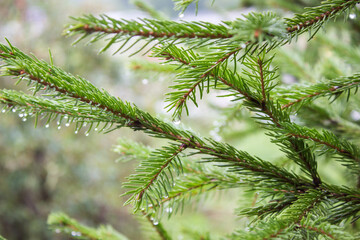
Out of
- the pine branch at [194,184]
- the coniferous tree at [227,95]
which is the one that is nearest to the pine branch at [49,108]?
the coniferous tree at [227,95]

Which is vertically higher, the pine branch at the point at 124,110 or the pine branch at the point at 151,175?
the pine branch at the point at 124,110

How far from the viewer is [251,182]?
0.47m

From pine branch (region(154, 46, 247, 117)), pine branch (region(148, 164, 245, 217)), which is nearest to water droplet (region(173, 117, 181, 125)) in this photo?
pine branch (region(154, 46, 247, 117))

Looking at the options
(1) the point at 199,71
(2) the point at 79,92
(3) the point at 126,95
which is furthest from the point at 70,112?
(3) the point at 126,95

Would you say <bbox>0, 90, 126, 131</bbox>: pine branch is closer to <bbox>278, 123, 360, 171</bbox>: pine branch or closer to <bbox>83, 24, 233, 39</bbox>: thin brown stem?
<bbox>83, 24, 233, 39</bbox>: thin brown stem

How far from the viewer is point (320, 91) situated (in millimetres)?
443

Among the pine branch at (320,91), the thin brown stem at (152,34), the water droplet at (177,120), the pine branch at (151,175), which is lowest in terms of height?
the pine branch at (151,175)

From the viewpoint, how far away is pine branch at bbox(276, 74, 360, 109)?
1.39 ft

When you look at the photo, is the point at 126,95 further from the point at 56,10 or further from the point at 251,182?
the point at 251,182

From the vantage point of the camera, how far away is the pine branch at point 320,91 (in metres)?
0.42

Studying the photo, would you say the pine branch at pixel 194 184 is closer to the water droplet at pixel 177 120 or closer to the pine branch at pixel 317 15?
the water droplet at pixel 177 120

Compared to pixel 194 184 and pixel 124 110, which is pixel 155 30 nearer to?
pixel 124 110

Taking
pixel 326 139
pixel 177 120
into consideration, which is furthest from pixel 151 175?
pixel 326 139

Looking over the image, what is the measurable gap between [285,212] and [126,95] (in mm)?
2813
